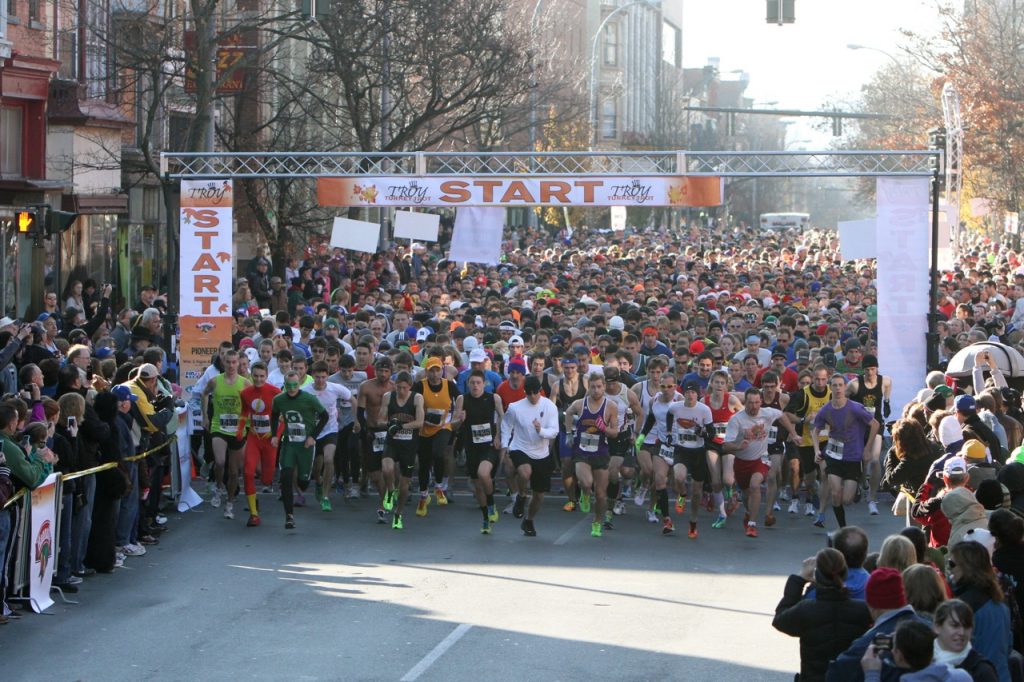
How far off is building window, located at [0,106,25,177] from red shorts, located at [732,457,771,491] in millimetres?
16898

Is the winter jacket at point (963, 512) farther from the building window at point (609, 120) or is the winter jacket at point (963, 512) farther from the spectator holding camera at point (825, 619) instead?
the building window at point (609, 120)

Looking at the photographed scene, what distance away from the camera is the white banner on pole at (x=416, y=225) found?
80.5ft

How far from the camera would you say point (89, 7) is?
30.2m

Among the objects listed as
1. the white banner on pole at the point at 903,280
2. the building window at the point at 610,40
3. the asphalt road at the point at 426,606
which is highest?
the building window at the point at 610,40

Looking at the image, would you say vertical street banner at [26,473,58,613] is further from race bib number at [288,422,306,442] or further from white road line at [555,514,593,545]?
white road line at [555,514,593,545]

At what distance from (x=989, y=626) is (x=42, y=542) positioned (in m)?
7.13

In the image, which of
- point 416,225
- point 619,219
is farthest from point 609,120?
point 416,225

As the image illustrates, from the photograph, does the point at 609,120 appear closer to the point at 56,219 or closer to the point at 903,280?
the point at 56,219

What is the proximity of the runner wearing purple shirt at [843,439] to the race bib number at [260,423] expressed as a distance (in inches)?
205

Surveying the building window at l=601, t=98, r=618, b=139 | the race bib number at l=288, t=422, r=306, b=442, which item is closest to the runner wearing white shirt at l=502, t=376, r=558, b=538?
the race bib number at l=288, t=422, r=306, b=442

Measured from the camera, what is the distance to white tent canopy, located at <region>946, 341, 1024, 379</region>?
16.2 m

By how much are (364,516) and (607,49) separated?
86313 mm

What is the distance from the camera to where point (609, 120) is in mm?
96875

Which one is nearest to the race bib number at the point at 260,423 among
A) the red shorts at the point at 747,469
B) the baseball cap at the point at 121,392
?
the baseball cap at the point at 121,392
